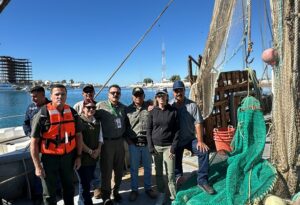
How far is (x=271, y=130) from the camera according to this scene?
3.82m

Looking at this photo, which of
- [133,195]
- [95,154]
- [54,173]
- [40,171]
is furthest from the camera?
[133,195]

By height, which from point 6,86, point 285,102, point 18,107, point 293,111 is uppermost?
point 6,86

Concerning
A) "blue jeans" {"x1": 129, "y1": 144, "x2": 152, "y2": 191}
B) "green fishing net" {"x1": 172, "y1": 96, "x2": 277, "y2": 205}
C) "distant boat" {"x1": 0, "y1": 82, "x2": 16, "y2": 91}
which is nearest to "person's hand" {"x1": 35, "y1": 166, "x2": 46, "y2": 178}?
"blue jeans" {"x1": 129, "y1": 144, "x2": 152, "y2": 191}

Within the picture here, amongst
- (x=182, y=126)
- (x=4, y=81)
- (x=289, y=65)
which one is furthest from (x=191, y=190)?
(x=4, y=81)

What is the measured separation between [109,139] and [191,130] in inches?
43.9

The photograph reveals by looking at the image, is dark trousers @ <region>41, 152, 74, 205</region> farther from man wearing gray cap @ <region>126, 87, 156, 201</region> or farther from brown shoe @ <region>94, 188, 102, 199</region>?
man wearing gray cap @ <region>126, 87, 156, 201</region>

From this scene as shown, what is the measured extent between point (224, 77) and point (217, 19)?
2929 mm

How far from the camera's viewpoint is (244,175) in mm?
3750

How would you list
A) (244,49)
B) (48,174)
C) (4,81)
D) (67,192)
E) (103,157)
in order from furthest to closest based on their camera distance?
(4,81) < (244,49) < (103,157) < (67,192) < (48,174)

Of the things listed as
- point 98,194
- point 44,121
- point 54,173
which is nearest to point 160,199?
point 98,194

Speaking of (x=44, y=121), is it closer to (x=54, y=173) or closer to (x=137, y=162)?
(x=54, y=173)

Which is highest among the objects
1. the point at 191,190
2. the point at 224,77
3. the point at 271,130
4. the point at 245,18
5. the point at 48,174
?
the point at 245,18

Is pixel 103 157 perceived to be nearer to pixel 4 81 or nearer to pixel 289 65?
pixel 289 65

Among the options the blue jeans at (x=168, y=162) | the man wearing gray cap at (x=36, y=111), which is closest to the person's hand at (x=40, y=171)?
the man wearing gray cap at (x=36, y=111)
